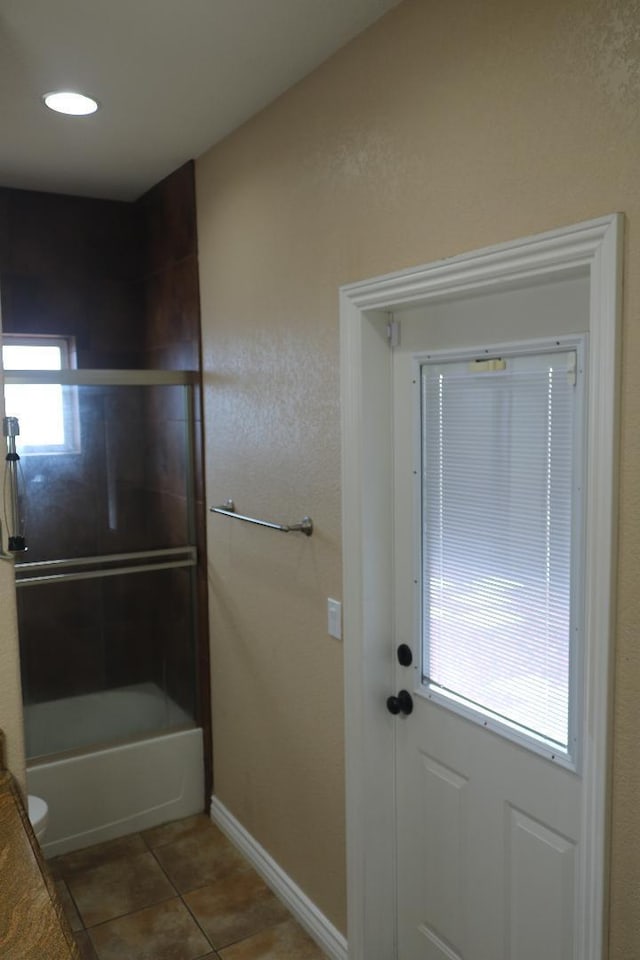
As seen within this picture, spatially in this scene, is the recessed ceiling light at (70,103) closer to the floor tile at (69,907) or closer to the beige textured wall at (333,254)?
the beige textured wall at (333,254)

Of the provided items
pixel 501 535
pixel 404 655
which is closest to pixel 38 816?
pixel 404 655

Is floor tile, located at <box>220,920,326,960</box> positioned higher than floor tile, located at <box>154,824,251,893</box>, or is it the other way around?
floor tile, located at <box>154,824,251,893</box>

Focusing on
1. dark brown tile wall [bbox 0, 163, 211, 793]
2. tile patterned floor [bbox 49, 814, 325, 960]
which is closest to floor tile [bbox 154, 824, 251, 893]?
tile patterned floor [bbox 49, 814, 325, 960]

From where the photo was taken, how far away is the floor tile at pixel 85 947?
2.47 metres

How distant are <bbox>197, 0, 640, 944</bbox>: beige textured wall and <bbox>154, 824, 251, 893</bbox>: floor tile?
153mm

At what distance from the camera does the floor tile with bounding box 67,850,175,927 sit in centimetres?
271

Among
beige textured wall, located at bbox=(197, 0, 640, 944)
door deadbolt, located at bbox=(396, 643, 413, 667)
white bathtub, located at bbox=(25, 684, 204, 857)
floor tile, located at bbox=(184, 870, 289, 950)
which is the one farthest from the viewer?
white bathtub, located at bbox=(25, 684, 204, 857)

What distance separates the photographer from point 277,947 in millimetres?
2508

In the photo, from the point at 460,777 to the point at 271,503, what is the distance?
42.4 inches

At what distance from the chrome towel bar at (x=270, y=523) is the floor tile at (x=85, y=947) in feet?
4.64

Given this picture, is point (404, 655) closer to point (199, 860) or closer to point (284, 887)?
point (284, 887)

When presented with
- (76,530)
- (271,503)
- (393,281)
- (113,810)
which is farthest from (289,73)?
(113,810)

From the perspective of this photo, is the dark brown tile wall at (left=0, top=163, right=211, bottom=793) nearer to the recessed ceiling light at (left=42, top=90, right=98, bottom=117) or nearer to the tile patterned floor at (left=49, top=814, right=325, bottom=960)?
the tile patterned floor at (left=49, top=814, right=325, bottom=960)

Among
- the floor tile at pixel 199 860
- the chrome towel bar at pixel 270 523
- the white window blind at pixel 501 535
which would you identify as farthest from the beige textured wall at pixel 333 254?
the white window blind at pixel 501 535
